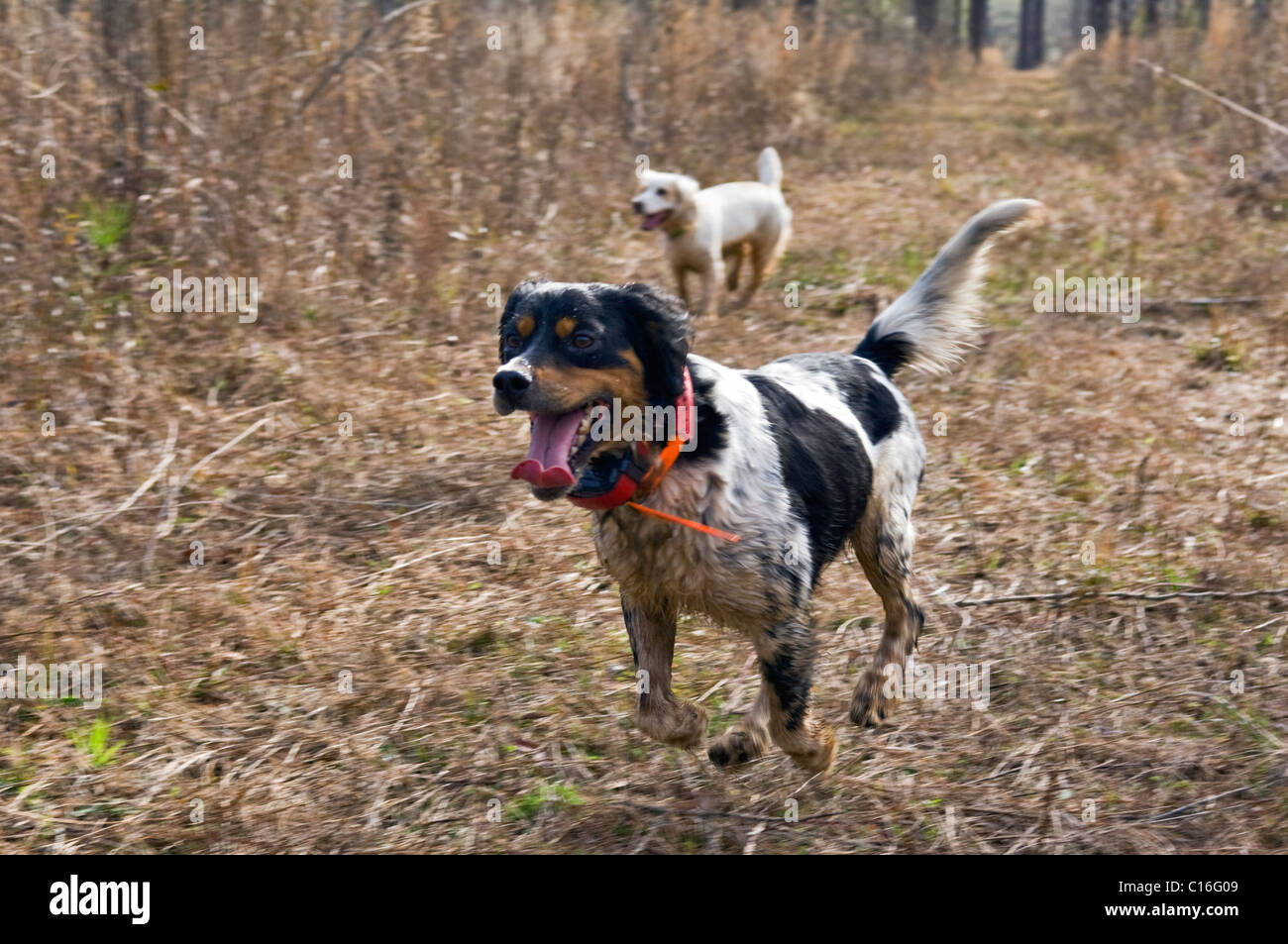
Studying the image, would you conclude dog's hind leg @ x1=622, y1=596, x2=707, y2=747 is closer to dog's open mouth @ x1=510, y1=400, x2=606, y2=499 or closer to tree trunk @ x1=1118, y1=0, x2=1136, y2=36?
dog's open mouth @ x1=510, y1=400, x2=606, y2=499

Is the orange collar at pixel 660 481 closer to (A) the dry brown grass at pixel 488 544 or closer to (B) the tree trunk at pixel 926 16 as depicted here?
(A) the dry brown grass at pixel 488 544

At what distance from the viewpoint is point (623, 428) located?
133 inches

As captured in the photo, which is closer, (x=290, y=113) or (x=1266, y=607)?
(x=1266, y=607)

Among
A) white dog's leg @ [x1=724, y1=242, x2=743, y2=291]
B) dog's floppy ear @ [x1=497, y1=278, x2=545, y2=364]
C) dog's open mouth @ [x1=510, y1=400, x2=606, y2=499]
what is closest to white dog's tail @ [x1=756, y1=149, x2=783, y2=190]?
white dog's leg @ [x1=724, y1=242, x2=743, y2=291]

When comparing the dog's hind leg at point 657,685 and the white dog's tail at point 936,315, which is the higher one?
the white dog's tail at point 936,315

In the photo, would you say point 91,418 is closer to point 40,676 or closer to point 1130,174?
point 40,676

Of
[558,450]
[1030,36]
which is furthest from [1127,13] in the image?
[558,450]

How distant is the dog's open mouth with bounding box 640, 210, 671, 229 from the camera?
8633 mm

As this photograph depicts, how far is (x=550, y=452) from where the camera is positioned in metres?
3.29

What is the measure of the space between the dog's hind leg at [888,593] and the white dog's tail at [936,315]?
1.76 feet

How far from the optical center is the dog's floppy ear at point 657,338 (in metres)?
3.38

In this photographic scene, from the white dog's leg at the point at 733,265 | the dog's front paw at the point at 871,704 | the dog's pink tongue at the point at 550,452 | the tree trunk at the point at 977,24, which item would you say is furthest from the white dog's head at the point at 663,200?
the tree trunk at the point at 977,24

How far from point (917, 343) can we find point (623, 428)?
62.3 inches
